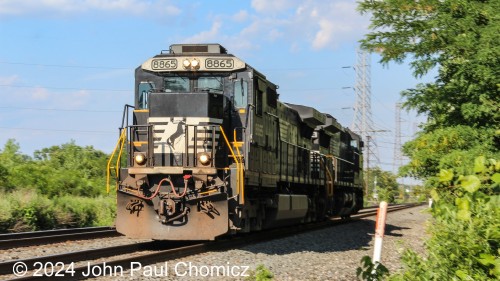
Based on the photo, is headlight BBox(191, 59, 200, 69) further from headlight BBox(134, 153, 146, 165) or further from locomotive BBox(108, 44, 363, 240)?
headlight BBox(134, 153, 146, 165)

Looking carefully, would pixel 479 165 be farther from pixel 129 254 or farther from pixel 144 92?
pixel 144 92

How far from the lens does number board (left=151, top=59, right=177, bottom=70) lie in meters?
13.3

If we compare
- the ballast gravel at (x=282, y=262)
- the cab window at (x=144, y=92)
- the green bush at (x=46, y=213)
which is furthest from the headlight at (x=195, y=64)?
the green bush at (x=46, y=213)

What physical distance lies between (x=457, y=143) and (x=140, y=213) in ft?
23.4

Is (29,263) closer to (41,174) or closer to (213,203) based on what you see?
(213,203)

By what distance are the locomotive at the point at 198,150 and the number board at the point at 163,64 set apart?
0.07 feet

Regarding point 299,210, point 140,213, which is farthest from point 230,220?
point 299,210

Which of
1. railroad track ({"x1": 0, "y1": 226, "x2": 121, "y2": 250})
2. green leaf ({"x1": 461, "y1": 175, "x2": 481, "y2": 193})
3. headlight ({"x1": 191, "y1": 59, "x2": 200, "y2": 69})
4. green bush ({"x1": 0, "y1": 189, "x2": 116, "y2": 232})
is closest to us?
green leaf ({"x1": 461, "y1": 175, "x2": 481, "y2": 193})

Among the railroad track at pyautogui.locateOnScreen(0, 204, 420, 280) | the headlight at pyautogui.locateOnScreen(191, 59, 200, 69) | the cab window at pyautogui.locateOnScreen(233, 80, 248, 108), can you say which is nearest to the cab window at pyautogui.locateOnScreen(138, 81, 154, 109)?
the headlight at pyautogui.locateOnScreen(191, 59, 200, 69)

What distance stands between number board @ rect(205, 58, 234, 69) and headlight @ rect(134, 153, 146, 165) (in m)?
2.32

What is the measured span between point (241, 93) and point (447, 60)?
488 centimetres

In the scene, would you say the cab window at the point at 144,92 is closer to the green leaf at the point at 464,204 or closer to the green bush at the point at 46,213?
the green bush at the point at 46,213

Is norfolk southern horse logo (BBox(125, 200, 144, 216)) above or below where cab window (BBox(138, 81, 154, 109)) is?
below

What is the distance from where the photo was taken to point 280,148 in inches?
635
